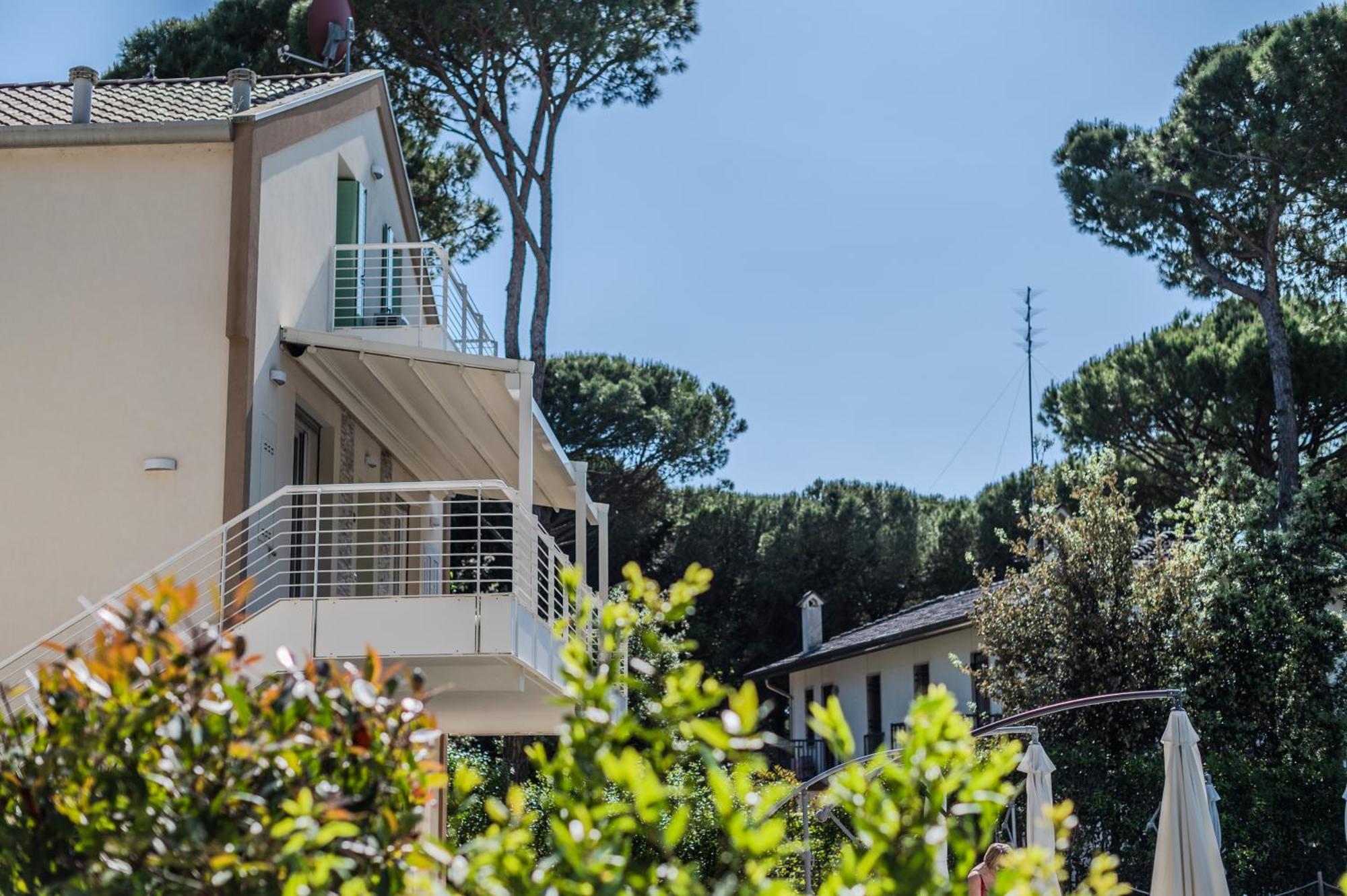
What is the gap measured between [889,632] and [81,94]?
79.3 feet

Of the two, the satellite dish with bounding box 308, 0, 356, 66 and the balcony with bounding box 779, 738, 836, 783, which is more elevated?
the satellite dish with bounding box 308, 0, 356, 66

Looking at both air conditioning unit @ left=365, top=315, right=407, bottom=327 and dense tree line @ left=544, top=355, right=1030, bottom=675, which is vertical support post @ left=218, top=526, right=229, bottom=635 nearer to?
air conditioning unit @ left=365, top=315, right=407, bottom=327

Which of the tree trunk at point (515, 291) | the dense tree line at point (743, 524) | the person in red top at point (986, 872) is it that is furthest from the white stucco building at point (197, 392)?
the dense tree line at point (743, 524)

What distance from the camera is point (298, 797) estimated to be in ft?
11.1

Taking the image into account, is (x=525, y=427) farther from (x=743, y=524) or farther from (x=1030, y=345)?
(x=743, y=524)

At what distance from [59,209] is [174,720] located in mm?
11567

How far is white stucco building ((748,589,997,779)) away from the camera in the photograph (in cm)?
3139

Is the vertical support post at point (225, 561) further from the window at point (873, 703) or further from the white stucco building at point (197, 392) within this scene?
the window at point (873, 703)

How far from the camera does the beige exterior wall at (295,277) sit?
13.7 m

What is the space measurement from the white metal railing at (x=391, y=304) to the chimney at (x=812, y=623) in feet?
75.8

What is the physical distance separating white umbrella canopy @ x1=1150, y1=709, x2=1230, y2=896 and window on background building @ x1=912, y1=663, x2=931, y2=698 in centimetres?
2081

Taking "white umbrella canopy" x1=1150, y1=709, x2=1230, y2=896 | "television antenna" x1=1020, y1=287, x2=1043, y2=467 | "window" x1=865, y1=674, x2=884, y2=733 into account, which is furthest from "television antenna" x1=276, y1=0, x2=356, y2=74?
"window" x1=865, y1=674, x2=884, y2=733

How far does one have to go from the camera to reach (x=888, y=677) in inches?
1400

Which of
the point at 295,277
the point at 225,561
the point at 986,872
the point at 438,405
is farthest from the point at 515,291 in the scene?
the point at 986,872
